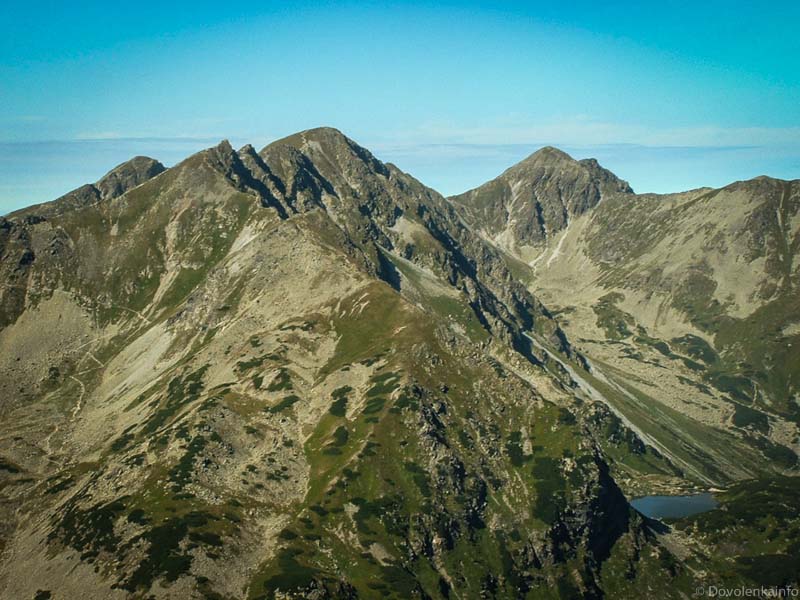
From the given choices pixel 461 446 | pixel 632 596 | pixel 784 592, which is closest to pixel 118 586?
pixel 461 446

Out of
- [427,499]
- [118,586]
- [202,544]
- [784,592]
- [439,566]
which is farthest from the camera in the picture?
[784,592]

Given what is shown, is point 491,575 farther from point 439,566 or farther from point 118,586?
point 118,586

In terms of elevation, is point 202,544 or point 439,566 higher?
point 202,544

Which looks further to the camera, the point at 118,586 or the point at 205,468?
the point at 205,468

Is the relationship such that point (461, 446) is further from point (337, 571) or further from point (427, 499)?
point (337, 571)

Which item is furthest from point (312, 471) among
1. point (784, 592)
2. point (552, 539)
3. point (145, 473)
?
point (784, 592)

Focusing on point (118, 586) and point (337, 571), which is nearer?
point (118, 586)

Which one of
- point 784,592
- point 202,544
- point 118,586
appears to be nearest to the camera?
point 118,586

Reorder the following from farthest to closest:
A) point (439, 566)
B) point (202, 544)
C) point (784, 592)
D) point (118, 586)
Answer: point (784, 592) < point (439, 566) < point (202, 544) < point (118, 586)

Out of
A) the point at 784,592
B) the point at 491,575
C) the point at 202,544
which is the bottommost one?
the point at 784,592
